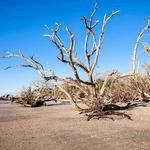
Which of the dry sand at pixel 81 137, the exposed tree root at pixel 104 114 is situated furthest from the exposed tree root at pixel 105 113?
the dry sand at pixel 81 137

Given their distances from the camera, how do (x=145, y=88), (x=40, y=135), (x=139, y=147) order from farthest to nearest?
(x=145, y=88) → (x=40, y=135) → (x=139, y=147)

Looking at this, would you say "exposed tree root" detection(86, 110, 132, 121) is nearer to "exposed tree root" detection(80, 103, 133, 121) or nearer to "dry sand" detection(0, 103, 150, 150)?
"exposed tree root" detection(80, 103, 133, 121)

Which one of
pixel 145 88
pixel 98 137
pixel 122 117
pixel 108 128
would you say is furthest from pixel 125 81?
pixel 98 137

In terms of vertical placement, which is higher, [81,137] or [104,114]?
[104,114]

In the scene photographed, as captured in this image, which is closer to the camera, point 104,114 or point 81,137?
point 81,137

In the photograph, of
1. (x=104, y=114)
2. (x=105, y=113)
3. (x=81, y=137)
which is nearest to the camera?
(x=81, y=137)

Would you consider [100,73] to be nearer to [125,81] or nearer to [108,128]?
[108,128]

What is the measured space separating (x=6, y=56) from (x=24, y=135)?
826 centimetres

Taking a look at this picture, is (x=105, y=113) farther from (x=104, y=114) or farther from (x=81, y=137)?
(x=81, y=137)

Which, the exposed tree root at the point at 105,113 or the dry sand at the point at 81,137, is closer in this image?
the dry sand at the point at 81,137

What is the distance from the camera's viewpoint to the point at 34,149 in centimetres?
652

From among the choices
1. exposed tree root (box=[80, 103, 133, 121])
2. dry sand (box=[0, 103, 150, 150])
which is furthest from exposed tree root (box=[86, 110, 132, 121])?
dry sand (box=[0, 103, 150, 150])

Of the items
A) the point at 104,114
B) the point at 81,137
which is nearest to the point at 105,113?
the point at 104,114

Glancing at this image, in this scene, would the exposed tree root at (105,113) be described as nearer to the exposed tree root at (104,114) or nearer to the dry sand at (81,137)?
the exposed tree root at (104,114)
